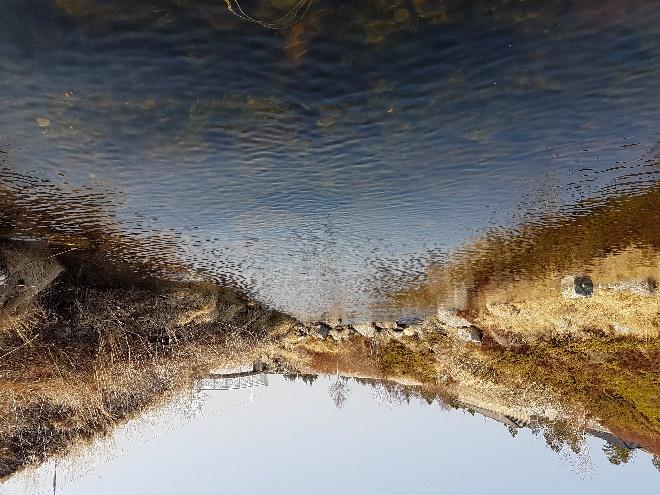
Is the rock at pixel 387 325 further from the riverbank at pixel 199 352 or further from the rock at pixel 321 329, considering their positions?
the rock at pixel 321 329

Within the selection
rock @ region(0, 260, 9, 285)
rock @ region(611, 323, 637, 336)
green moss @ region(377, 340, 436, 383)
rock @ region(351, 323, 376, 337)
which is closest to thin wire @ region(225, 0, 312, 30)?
rock @ region(0, 260, 9, 285)

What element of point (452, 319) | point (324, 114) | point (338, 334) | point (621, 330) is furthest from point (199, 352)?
point (621, 330)

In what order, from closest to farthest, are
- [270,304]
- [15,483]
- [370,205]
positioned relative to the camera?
[370,205], [15,483], [270,304]

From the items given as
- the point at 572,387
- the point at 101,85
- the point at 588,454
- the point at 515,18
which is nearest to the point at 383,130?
the point at 515,18

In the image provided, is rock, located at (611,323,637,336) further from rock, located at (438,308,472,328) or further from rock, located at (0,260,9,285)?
rock, located at (0,260,9,285)

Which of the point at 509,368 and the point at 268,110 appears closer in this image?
the point at 268,110

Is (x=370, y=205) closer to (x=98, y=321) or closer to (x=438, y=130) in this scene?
(x=438, y=130)
